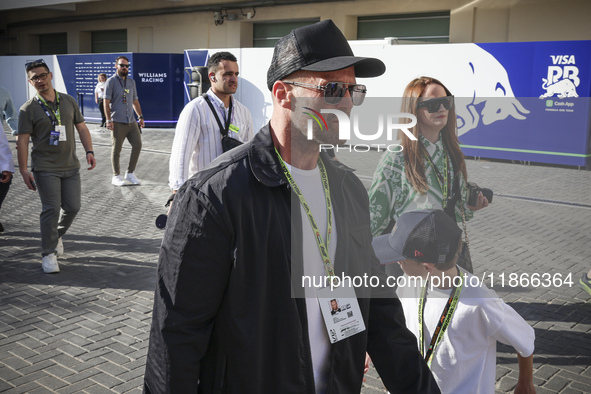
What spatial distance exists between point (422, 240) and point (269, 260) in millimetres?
1271

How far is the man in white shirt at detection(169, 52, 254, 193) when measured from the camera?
5.06m

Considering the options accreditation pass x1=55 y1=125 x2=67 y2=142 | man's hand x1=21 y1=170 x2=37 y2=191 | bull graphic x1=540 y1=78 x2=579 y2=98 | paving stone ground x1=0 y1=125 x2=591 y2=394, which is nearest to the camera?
paving stone ground x1=0 y1=125 x2=591 y2=394

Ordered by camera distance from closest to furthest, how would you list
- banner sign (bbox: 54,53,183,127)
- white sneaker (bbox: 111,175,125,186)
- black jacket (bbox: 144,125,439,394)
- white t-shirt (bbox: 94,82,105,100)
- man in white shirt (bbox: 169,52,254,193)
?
black jacket (bbox: 144,125,439,394) < man in white shirt (bbox: 169,52,254,193) < white sneaker (bbox: 111,175,125,186) < white t-shirt (bbox: 94,82,105,100) < banner sign (bbox: 54,53,183,127)

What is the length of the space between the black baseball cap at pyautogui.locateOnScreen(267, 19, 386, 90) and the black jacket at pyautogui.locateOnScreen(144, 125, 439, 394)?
254 millimetres

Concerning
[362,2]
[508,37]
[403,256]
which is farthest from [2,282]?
[362,2]

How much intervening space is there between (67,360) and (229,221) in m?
3.01

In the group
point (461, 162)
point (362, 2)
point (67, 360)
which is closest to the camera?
point (461, 162)

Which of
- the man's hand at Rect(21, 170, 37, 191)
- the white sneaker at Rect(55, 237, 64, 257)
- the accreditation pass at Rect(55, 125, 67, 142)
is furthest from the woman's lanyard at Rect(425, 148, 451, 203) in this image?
the white sneaker at Rect(55, 237, 64, 257)

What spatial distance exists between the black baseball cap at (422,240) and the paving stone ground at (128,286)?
1.28 feet

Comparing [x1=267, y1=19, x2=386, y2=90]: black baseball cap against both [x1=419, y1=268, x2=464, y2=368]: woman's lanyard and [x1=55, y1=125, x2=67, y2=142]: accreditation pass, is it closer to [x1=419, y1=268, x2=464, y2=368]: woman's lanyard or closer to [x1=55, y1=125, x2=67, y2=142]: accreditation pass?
[x1=419, y1=268, x2=464, y2=368]: woman's lanyard

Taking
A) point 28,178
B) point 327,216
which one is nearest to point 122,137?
point 28,178

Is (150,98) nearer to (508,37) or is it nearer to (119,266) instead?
(508,37)

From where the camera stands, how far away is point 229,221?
175 cm

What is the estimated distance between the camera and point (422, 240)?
2904mm
